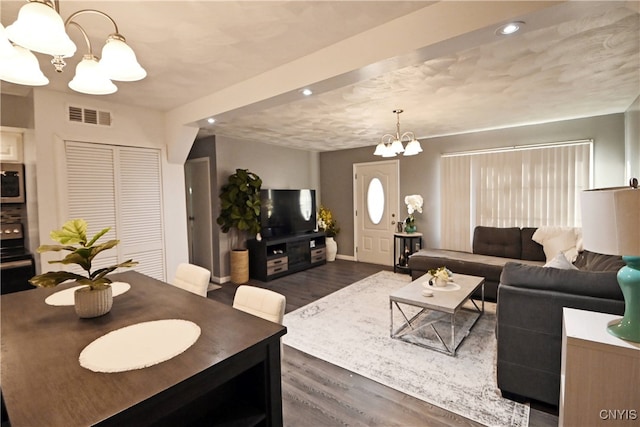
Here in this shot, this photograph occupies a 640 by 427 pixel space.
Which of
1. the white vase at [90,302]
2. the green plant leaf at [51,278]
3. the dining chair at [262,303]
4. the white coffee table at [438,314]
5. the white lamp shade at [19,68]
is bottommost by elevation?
the white coffee table at [438,314]

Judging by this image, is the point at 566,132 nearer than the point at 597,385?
No

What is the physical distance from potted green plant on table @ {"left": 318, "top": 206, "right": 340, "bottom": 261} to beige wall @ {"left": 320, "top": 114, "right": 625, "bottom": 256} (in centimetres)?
16

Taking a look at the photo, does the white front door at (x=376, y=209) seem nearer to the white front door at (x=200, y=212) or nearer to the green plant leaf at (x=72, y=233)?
the white front door at (x=200, y=212)

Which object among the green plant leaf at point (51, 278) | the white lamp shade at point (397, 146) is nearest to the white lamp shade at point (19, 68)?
the green plant leaf at point (51, 278)

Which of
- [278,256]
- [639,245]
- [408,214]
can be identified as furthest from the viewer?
[408,214]

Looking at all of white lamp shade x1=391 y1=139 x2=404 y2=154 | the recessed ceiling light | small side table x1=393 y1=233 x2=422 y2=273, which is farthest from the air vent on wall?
small side table x1=393 y1=233 x2=422 y2=273

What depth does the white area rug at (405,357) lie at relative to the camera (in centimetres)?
198

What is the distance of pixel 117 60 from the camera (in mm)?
1262

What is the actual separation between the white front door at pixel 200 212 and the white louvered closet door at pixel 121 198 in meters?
1.37

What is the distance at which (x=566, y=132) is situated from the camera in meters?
4.25

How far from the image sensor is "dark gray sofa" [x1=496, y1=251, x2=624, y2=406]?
1772 millimetres

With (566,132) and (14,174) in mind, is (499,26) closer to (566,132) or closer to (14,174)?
(566,132)

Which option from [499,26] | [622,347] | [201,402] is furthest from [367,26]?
[201,402]

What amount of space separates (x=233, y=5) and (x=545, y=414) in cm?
319
